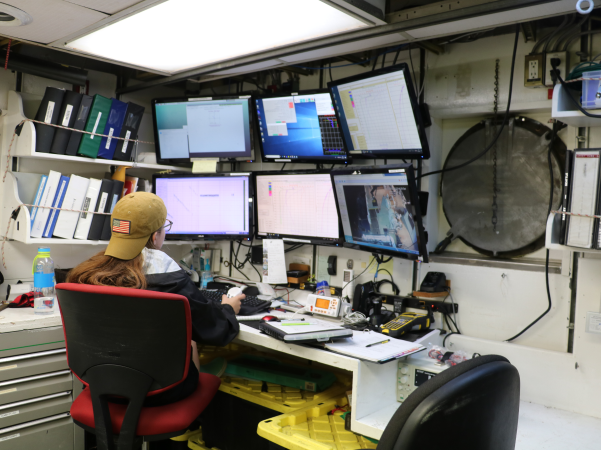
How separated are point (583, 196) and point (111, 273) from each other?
1639 millimetres

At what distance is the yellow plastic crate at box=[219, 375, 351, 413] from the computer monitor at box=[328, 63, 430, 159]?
112 cm

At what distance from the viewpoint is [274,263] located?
2.68 m

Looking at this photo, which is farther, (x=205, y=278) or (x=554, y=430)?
(x=205, y=278)

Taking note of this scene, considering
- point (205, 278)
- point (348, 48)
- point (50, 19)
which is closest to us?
point (50, 19)

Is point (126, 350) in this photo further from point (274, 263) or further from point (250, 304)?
point (274, 263)

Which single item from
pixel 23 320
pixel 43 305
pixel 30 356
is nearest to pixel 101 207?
pixel 43 305

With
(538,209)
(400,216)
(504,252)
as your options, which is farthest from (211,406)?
(538,209)

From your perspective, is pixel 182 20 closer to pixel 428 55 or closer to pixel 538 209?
pixel 428 55

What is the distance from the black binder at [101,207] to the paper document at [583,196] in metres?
2.23

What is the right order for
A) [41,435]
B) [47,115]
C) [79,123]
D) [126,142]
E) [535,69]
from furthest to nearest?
1. [126,142]
2. [79,123]
3. [47,115]
4. [41,435]
5. [535,69]

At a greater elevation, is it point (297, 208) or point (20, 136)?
point (20, 136)

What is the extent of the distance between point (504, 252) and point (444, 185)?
442 millimetres

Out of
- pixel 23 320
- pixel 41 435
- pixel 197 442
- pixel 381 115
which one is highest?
pixel 381 115

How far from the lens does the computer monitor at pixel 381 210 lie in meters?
1.99
